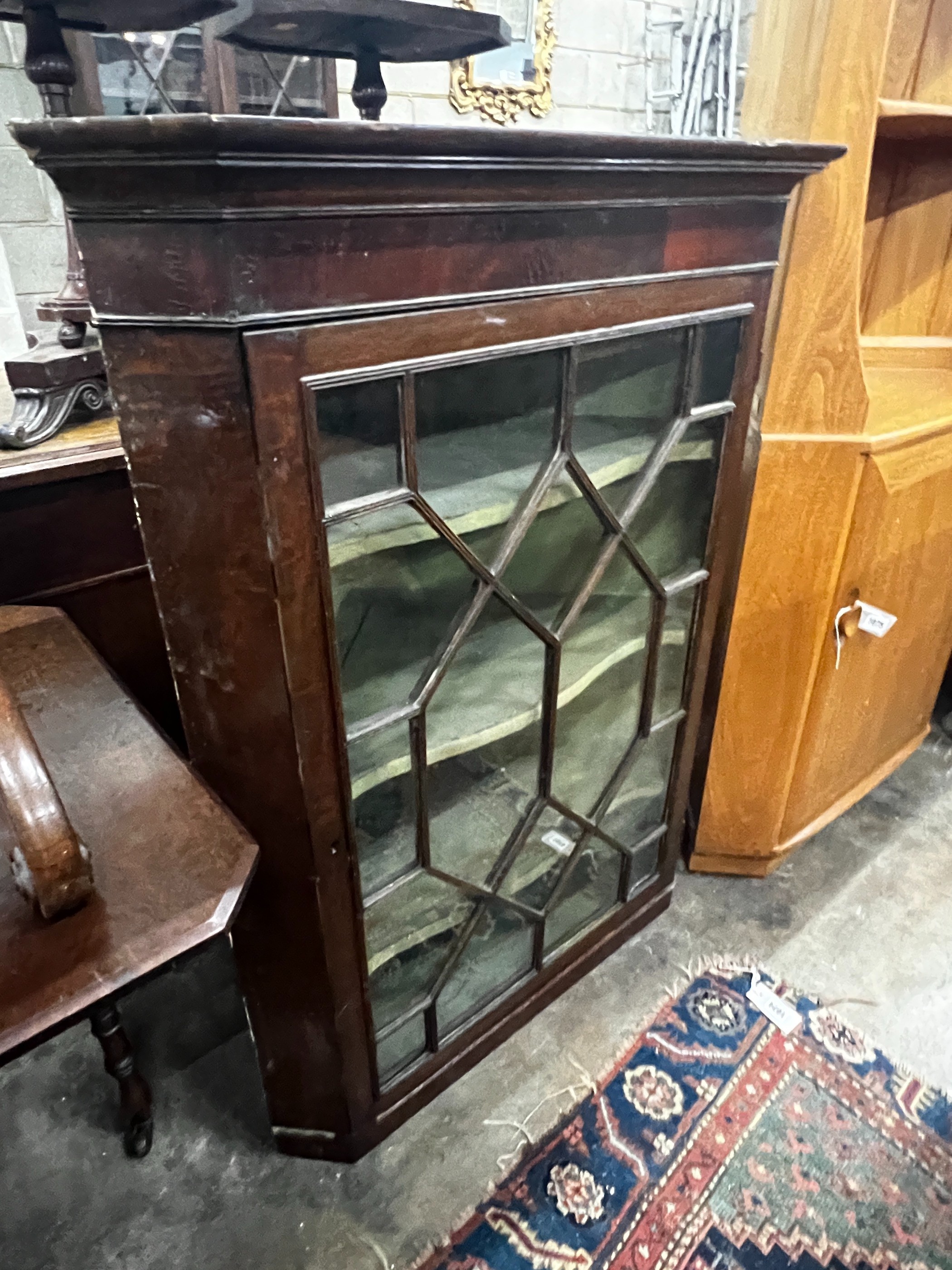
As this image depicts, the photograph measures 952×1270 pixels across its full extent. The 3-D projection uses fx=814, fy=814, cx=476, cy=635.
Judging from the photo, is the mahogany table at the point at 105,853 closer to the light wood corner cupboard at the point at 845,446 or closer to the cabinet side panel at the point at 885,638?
the light wood corner cupboard at the point at 845,446

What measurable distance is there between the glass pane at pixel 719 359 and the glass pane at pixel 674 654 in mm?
263

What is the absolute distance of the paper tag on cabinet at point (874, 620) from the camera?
1.27 metres

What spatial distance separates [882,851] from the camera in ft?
5.26

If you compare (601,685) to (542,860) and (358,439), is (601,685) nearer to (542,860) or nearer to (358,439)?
(542,860)

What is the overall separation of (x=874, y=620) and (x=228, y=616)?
1015 mm

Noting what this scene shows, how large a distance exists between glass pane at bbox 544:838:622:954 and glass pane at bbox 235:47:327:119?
149 cm

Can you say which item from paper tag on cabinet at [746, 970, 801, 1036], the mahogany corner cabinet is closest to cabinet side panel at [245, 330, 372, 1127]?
the mahogany corner cabinet

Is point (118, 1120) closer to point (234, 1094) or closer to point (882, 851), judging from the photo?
point (234, 1094)

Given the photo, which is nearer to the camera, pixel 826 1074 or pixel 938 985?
pixel 826 1074

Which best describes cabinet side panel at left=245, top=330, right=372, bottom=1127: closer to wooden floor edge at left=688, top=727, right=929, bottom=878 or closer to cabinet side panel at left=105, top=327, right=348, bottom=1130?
cabinet side panel at left=105, top=327, right=348, bottom=1130

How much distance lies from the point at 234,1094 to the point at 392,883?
51 cm

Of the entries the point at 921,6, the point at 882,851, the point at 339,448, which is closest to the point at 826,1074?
the point at 882,851

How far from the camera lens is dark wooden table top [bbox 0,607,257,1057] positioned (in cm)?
53

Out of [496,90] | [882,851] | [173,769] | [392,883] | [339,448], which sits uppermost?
[496,90]
